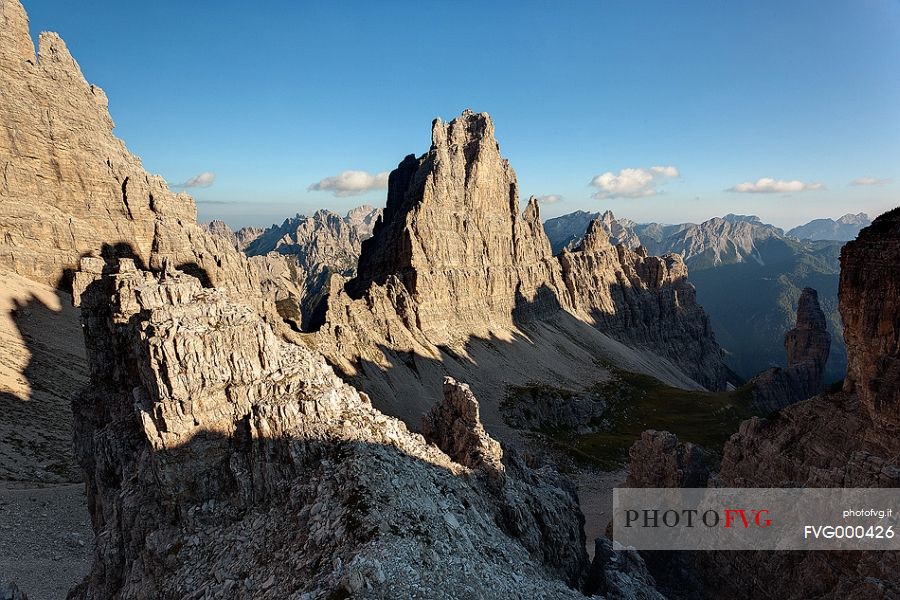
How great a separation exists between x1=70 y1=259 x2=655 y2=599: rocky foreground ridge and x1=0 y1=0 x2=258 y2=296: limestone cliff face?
64.0 metres

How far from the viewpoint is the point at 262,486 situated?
25.4 metres

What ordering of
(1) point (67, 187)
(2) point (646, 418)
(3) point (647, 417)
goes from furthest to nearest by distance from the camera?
(3) point (647, 417) → (2) point (646, 418) → (1) point (67, 187)

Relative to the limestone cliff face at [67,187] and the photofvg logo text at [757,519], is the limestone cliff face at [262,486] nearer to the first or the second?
the photofvg logo text at [757,519]

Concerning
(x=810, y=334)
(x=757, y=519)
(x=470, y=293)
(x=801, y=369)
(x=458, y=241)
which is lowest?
(x=801, y=369)

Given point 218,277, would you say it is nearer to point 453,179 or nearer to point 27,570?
point 27,570

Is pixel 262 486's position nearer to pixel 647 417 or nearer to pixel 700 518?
pixel 700 518

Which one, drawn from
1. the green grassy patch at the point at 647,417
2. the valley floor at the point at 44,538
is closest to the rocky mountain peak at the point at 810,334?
the green grassy patch at the point at 647,417

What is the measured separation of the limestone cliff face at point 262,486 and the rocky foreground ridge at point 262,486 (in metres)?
0.08

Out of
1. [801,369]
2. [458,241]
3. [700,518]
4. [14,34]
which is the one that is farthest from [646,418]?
[14,34]

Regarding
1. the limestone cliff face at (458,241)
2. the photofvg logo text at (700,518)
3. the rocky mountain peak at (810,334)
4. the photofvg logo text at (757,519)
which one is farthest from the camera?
the rocky mountain peak at (810,334)

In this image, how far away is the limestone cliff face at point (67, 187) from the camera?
80.1m

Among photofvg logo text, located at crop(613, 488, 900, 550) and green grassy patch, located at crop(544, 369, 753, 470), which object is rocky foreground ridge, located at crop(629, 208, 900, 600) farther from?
green grassy patch, located at crop(544, 369, 753, 470)

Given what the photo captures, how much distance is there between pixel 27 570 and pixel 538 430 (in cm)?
8014

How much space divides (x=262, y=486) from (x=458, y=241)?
403 feet
